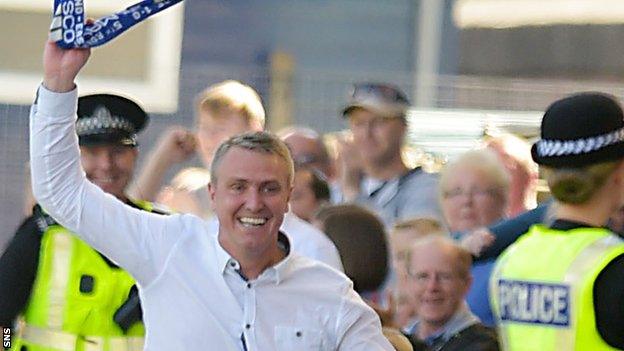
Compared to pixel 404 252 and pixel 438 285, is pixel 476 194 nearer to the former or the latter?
pixel 404 252

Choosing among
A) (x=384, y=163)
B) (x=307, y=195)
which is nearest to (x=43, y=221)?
(x=307, y=195)

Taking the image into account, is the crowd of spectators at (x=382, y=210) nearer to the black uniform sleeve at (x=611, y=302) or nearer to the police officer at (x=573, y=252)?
the police officer at (x=573, y=252)

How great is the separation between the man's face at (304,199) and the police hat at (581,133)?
2464mm

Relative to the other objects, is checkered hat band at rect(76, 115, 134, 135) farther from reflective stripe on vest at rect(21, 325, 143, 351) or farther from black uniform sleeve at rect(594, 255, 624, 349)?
black uniform sleeve at rect(594, 255, 624, 349)

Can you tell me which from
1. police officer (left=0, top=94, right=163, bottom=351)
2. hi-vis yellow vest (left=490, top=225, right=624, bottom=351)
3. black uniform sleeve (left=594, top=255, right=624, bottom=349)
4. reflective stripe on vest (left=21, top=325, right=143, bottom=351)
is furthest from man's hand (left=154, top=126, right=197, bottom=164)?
black uniform sleeve (left=594, top=255, right=624, bottom=349)

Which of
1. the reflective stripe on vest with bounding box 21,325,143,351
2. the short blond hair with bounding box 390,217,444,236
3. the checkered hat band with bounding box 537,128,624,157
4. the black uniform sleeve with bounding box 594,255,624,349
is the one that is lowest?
the reflective stripe on vest with bounding box 21,325,143,351

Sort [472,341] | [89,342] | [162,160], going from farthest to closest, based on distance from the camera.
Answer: [162,160], [89,342], [472,341]

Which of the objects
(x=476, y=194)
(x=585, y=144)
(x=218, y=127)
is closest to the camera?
(x=585, y=144)

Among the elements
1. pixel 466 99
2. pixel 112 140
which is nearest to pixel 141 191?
pixel 112 140

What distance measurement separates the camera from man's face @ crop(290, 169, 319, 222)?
718 centimetres

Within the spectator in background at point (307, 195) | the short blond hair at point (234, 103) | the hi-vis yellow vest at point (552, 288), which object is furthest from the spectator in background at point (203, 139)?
the hi-vis yellow vest at point (552, 288)

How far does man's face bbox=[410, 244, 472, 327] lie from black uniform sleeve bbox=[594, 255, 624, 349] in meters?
1.63

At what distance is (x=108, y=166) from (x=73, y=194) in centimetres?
121

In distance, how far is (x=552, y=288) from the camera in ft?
14.9
